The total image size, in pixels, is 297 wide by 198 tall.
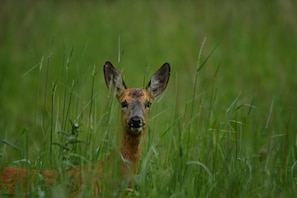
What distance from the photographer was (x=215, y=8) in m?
13.4

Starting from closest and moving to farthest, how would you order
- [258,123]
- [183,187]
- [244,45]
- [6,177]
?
[183,187] → [6,177] → [258,123] → [244,45]

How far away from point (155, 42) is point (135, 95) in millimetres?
5350

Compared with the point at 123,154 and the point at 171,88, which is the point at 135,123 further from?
the point at 171,88

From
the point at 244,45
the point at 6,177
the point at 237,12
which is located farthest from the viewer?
the point at 237,12

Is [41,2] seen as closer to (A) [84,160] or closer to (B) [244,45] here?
(B) [244,45]

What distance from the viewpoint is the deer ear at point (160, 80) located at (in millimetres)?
7711

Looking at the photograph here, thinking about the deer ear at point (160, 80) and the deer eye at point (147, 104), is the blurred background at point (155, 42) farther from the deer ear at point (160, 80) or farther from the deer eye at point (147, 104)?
the deer eye at point (147, 104)

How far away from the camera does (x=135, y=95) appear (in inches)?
286

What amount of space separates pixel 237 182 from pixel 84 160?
106cm

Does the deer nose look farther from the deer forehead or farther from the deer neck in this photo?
the deer forehead

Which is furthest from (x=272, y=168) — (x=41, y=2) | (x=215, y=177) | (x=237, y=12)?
(x=41, y=2)

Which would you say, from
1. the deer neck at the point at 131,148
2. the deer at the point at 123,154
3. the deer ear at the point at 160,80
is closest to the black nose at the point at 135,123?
the deer at the point at 123,154

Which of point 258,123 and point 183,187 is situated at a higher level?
point 258,123

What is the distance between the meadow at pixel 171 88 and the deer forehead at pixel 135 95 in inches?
8.7
